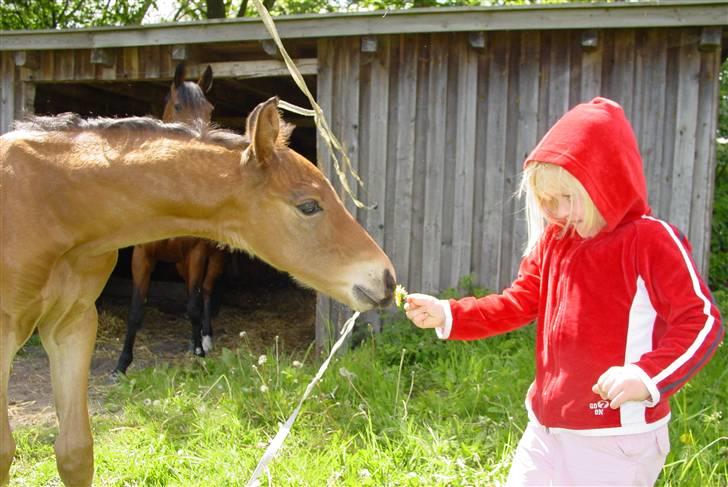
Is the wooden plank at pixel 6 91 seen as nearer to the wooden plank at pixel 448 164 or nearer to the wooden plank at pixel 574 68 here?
the wooden plank at pixel 448 164

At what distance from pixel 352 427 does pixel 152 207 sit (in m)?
1.83

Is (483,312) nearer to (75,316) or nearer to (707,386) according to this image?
(75,316)

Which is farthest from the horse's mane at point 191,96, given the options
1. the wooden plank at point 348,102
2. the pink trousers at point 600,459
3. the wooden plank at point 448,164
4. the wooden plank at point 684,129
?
the pink trousers at point 600,459

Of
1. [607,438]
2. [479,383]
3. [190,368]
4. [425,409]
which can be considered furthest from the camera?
[190,368]

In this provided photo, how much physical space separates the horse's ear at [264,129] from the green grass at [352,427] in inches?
63.6

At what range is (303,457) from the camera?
3.41 metres

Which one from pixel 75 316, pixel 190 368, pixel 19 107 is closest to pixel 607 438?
pixel 75 316

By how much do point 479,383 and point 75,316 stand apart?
97.0 inches

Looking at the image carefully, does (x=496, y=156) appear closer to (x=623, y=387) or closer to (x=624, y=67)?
(x=624, y=67)

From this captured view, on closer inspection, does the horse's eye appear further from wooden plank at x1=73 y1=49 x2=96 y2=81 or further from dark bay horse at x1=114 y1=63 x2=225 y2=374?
wooden plank at x1=73 y1=49 x2=96 y2=81

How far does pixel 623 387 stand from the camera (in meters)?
1.68

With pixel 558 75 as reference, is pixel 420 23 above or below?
above

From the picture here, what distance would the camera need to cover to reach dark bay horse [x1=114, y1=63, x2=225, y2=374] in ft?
19.0

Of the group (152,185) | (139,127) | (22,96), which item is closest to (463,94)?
(139,127)
